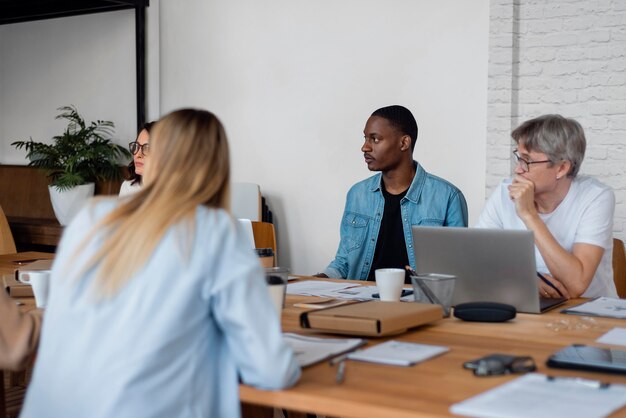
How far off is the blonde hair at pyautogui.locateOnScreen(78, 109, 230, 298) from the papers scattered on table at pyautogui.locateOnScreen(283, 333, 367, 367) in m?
0.33

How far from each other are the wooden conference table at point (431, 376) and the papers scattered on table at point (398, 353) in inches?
0.8

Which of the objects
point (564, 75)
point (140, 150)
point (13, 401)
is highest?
point (564, 75)

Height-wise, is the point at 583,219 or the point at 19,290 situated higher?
the point at 583,219

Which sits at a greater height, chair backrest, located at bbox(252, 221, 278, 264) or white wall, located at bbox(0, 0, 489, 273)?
white wall, located at bbox(0, 0, 489, 273)

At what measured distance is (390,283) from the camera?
2.29 meters

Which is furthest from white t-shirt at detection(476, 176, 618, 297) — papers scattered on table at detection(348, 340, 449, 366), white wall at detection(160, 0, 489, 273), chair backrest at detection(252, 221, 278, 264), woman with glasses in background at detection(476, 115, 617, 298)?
white wall at detection(160, 0, 489, 273)

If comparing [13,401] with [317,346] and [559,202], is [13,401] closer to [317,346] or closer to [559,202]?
[317,346]

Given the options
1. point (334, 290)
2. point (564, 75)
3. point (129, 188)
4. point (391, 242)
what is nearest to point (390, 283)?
point (334, 290)

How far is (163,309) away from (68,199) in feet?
14.2

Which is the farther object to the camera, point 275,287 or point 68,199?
point 68,199

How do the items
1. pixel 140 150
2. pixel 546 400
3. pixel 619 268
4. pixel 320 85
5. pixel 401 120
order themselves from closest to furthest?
pixel 546 400
pixel 619 268
pixel 401 120
pixel 140 150
pixel 320 85

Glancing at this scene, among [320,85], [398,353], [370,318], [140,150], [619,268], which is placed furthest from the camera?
[320,85]

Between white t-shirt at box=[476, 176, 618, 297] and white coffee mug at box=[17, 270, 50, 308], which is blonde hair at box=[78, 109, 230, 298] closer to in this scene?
white coffee mug at box=[17, 270, 50, 308]

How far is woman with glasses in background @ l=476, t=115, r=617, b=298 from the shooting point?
107 inches
